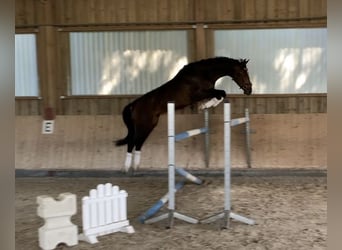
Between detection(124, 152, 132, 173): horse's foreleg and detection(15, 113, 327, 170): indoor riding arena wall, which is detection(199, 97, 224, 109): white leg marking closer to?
detection(15, 113, 327, 170): indoor riding arena wall

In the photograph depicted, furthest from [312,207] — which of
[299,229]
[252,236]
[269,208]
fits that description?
[252,236]

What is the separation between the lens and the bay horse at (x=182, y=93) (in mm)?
5512

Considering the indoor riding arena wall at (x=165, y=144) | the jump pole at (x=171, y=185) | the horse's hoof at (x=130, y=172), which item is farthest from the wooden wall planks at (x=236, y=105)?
the jump pole at (x=171, y=185)

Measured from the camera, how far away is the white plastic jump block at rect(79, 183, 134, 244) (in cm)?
327

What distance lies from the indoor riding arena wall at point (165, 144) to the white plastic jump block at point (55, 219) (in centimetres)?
292

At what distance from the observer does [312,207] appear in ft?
13.9

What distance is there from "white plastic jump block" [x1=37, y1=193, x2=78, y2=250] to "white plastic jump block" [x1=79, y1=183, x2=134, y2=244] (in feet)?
0.42

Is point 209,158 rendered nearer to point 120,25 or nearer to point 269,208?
point 269,208

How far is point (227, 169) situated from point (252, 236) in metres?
0.59

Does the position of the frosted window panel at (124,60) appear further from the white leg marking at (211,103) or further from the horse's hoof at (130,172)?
the horse's hoof at (130,172)

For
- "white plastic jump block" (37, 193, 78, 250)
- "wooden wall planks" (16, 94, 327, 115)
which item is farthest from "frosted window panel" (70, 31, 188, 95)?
"white plastic jump block" (37, 193, 78, 250)

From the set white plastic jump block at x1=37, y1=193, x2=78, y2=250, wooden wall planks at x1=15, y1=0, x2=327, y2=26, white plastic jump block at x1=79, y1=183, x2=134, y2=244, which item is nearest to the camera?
white plastic jump block at x1=37, y1=193, x2=78, y2=250

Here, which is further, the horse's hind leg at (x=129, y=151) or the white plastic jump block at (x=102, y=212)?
the horse's hind leg at (x=129, y=151)

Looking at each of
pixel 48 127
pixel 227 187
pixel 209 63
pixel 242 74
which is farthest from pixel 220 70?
pixel 48 127
